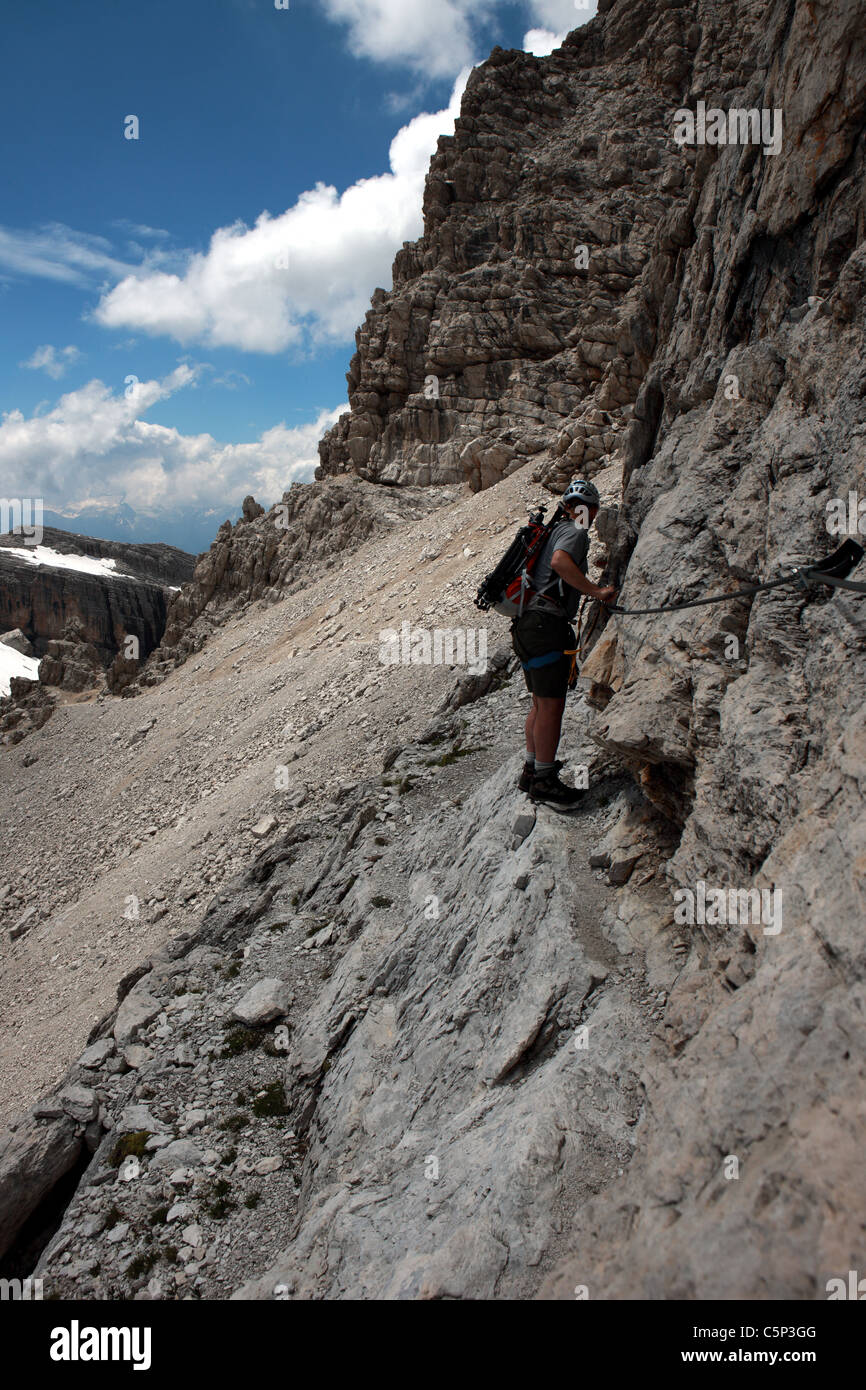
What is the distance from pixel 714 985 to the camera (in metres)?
3.95

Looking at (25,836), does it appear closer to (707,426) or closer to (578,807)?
(578,807)

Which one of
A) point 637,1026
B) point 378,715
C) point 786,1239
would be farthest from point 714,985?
point 378,715

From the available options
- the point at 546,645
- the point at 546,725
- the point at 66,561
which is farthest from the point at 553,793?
the point at 66,561

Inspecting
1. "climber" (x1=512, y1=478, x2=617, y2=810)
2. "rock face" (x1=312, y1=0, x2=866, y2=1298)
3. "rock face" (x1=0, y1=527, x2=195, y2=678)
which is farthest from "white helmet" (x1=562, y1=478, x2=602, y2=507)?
"rock face" (x1=0, y1=527, x2=195, y2=678)

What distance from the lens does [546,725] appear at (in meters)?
7.20

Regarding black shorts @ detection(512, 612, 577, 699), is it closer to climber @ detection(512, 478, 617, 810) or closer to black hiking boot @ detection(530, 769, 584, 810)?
climber @ detection(512, 478, 617, 810)

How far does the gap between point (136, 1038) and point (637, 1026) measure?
287 inches

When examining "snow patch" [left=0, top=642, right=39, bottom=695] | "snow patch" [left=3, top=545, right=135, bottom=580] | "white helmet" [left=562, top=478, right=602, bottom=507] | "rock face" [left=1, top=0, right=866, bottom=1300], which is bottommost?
"snow patch" [left=0, top=642, right=39, bottom=695]

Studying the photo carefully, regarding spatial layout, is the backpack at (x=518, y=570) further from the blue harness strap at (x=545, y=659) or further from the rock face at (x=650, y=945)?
the rock face at (x=650, y=945)

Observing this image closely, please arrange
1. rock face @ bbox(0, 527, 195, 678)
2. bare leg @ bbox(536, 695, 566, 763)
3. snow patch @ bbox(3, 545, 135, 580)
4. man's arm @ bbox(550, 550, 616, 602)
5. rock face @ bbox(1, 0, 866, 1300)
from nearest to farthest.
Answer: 1. rock face @ bbox(1, 0, 866, 1300)
2. man's arm @ bbox(550, 550, 616, 602)
3. bare leg @ bbox(536, 695, 566, 763)
4. rock face @ bbox(0, 527, 195, 678)
5. snow patch @ bbox(3, 545, 135, 580)

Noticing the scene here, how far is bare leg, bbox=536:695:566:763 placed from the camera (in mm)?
7184

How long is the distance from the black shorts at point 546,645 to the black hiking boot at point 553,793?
914mm

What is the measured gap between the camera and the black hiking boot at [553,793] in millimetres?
7285

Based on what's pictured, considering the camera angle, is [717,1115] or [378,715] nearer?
[717,1115]
